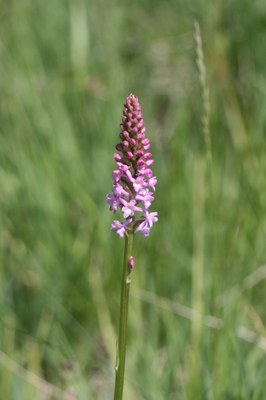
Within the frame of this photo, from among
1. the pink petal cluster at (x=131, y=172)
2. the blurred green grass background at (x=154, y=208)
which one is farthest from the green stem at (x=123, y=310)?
the blurred green grass background at (x=154, y=208)

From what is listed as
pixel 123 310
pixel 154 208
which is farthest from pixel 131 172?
pixel 154 208

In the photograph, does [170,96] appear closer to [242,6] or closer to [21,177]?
[242,6]

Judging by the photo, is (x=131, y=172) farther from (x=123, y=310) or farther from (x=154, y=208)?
(x=154, y=208)

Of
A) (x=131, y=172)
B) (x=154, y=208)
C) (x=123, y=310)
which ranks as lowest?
(x=123, y=310)

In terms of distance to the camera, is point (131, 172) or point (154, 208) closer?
point (131, 172)

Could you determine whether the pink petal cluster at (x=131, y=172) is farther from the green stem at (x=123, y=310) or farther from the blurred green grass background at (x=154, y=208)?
the blurred green grass background at (x=154, y=208)

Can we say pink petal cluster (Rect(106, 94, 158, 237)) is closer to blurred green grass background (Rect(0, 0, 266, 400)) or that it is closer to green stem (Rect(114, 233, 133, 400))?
green stem (Rect(114, 233, 133, 400))

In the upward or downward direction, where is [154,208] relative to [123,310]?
upward
